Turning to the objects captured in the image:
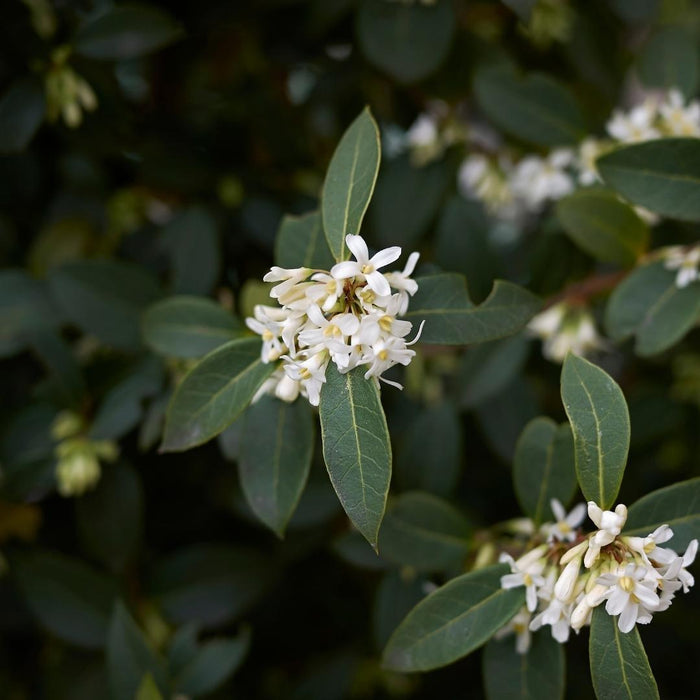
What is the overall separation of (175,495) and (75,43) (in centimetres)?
93

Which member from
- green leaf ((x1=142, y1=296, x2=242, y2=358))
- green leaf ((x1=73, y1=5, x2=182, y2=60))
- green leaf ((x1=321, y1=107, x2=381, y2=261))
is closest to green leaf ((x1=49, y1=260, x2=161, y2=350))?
green leaf ((x1=142, y1=296, x2=242, y2=358))

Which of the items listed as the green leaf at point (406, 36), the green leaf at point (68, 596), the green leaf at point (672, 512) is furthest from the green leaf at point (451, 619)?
the green leaf at point (406, 36)

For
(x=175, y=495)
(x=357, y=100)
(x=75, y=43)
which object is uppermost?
(x=75, y=43)

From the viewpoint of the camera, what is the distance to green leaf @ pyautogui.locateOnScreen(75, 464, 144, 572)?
4.65ft

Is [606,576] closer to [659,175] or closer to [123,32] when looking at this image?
[659,175]

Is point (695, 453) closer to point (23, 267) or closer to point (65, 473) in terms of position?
point (65, 473)

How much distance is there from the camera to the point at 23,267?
161 cm

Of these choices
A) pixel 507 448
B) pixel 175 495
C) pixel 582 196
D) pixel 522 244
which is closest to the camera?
pixel 582 196

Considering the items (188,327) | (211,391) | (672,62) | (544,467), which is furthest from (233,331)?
(672,62)

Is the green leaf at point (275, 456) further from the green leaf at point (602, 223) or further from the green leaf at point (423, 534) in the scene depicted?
the green leaf at point (602, 223)

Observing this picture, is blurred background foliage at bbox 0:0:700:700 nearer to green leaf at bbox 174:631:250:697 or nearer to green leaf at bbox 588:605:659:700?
green leaf at bbox 174:631:250:697

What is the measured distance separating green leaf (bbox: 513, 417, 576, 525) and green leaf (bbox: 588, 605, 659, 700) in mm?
257

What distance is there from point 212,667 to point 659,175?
0.99 m

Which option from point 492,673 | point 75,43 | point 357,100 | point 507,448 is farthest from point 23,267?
point 492,673
